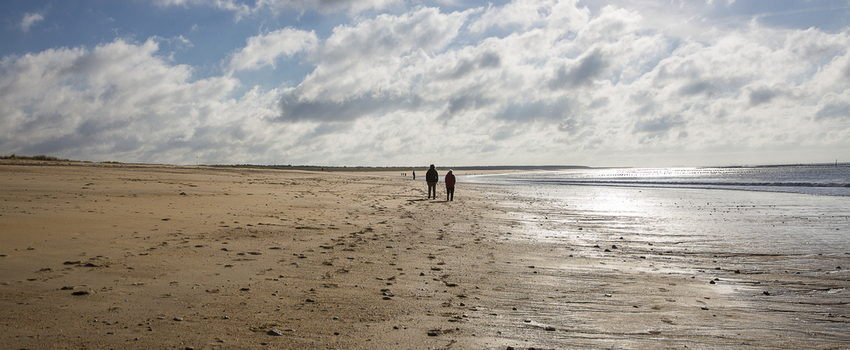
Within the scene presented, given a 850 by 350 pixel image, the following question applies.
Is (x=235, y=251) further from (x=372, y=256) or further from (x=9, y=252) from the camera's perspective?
(x=9, y=252)

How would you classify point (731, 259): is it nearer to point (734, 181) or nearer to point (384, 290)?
point (384, 290)

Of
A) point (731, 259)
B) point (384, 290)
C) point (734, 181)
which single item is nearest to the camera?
point (384, 290)

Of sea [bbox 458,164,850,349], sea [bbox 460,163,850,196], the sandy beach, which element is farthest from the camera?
sea [bbox 460,163,850,196]

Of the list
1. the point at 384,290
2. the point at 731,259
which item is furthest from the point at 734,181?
the point at 384,290

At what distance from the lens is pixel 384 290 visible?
6.04 m

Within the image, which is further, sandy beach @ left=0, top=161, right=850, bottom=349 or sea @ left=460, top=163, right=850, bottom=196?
sea @ left=460, top=163, right=850, bottom=196

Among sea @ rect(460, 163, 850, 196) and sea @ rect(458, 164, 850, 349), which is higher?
sea @ rect(460, 163, 850, 196)

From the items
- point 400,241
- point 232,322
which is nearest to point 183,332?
point 232,322

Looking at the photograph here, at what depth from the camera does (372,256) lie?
8.33 m

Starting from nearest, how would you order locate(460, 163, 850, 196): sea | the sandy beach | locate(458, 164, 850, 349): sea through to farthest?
the sandy beach
locate(458, 164, 850, 349): sea
locate(460, 163, 850, 196): sea

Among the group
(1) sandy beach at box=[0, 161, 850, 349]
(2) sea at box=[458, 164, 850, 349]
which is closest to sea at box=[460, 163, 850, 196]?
(2) sea at box=[458, 164, 850, 349]

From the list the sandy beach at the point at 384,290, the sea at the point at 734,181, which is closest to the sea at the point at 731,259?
the sandy beach at the point at 384,290

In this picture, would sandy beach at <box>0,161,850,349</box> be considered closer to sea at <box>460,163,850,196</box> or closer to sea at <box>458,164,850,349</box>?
sea at <box>458,164,850,349</box>

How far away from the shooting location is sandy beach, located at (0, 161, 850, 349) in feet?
14.4
